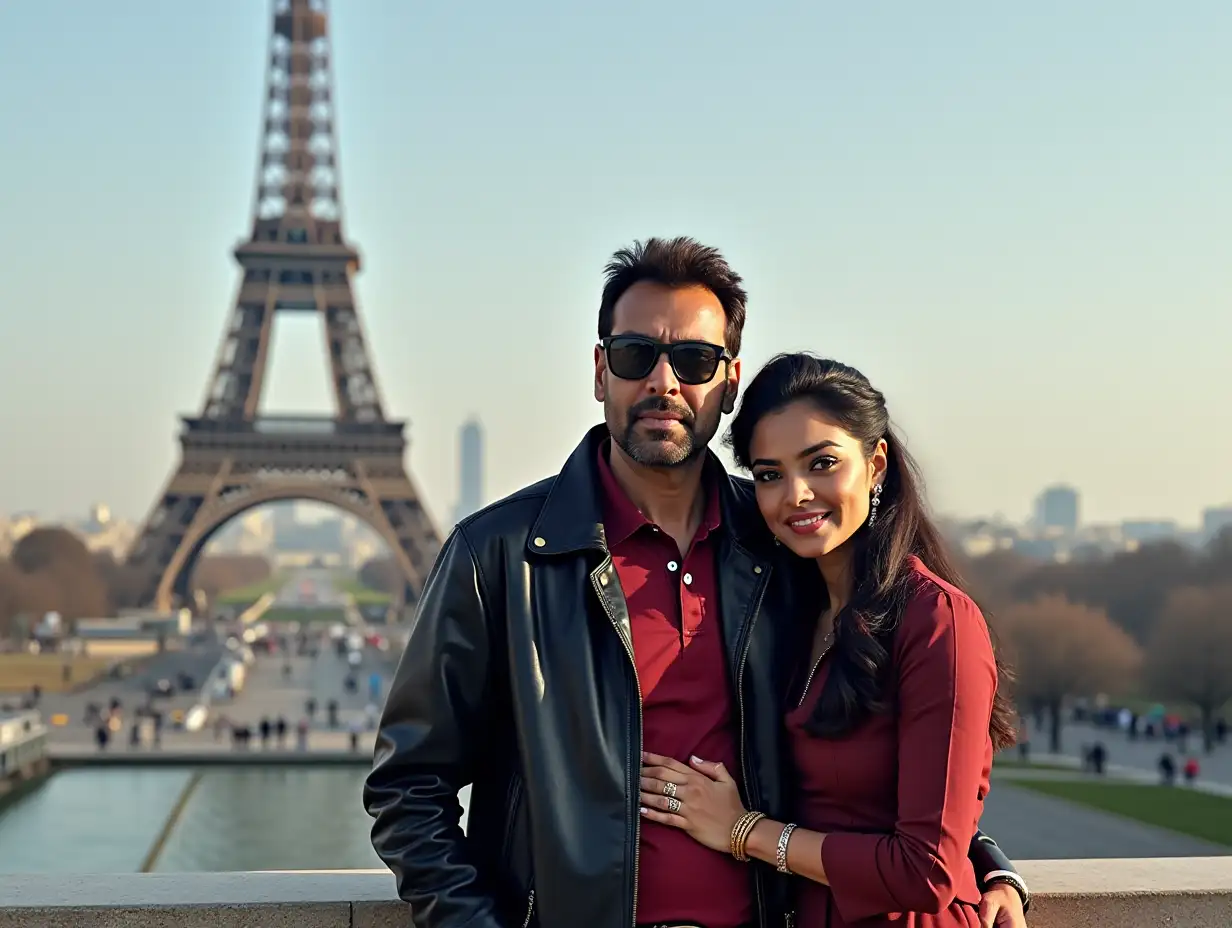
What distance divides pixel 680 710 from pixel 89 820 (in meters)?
17.2

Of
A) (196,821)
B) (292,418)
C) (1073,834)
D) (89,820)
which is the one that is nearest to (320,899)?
(1073,834)

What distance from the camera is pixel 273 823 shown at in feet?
60.1

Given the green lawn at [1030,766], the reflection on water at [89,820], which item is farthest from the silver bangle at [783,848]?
the green lawn at [1030,766]

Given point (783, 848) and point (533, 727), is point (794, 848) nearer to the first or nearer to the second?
point (783, 848)

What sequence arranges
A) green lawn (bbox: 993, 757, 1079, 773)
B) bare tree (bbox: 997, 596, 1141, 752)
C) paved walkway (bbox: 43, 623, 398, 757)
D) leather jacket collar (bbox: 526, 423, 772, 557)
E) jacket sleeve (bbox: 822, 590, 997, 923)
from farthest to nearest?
1. bare tree (bbox: 997, 596, 1141, 752)
2. paved walkway (bbox: 43, 623, 398, 757)
3. green lawn (bbox: 993, 757, 1079, 773)
4. leather jacket collar (bbox: 526, 423, 772, 557)
5. jacket sleeve (bbox: 822, 590, 997, 923)

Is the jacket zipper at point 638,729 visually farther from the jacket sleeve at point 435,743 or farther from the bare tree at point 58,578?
the bare tree at point 58,578

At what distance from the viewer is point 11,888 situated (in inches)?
140

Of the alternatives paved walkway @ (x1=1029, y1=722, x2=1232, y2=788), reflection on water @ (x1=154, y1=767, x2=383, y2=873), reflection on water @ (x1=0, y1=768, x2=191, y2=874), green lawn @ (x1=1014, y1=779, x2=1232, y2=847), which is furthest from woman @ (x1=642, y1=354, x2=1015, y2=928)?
paved walkway @ (x1=1029, y1=722, x2=1232, y2=788)

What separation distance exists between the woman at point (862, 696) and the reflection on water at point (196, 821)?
37.3ft

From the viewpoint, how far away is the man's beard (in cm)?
320

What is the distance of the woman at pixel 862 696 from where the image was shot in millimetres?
2936

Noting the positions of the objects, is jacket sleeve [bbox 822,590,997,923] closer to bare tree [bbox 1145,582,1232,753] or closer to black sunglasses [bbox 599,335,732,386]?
black sunglasses [bbox 599,335,732,386]

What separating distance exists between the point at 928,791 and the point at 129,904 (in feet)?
5.90

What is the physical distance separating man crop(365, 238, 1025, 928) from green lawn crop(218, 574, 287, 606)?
274 ft
